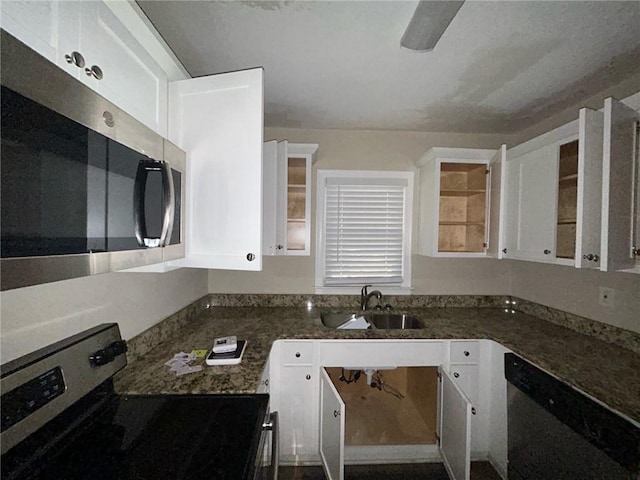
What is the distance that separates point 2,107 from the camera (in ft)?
1.27

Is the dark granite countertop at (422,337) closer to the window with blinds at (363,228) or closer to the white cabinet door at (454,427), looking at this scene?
the white cabinet door at (454,427)

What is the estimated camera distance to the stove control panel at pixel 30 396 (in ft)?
1.97

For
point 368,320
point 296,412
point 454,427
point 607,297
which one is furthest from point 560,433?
point 296,412

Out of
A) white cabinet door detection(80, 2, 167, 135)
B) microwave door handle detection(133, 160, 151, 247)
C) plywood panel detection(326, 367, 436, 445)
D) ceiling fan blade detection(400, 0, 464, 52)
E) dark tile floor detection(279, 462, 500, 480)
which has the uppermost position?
ceiling fan blade detection(400, 0, 464, 52)

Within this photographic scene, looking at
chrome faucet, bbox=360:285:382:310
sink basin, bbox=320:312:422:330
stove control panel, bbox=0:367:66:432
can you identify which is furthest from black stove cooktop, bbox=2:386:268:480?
chrome faucet, bbox=360:285:382:310

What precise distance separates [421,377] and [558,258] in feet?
3.77

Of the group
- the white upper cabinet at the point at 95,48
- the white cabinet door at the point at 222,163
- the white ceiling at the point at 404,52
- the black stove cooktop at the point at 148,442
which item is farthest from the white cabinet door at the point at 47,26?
the black stove cooktop at the point at 148,442

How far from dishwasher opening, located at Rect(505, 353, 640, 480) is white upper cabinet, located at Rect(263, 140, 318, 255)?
1.51 meters

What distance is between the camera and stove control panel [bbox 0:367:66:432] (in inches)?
23.6

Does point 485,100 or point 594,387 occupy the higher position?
point 485,100

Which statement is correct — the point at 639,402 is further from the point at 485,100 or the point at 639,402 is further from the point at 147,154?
the point at 147,154

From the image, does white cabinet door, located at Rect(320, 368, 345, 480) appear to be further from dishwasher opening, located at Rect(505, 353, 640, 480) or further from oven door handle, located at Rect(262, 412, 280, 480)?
dishwasher opening, located at Rect(505, 353, 640, 480)

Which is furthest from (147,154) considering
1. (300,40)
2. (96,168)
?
(300,40)

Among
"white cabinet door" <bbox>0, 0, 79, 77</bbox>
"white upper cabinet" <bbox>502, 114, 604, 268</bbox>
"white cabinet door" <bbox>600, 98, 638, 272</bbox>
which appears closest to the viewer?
"white cabinet door" <bbox>0, 0, 79, 77</bbox>
